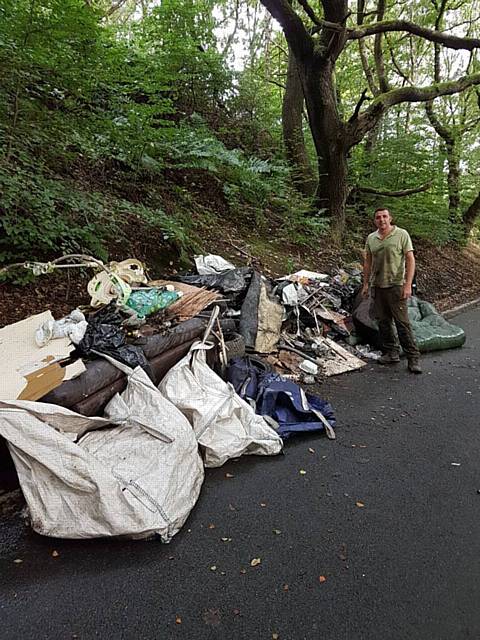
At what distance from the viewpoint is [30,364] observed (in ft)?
8.38

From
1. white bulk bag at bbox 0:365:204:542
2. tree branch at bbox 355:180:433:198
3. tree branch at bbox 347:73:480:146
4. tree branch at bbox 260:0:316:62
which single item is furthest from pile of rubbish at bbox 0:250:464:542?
tree branch at bbox 355:180:433:198

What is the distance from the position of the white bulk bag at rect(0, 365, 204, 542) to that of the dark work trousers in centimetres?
342

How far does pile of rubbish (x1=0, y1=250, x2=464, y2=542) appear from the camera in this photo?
198 cm

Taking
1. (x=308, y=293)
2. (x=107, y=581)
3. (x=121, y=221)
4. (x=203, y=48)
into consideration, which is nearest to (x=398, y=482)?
(x=107, y=581)

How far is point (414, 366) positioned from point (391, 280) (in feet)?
3.41

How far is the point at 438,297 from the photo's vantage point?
359 inches

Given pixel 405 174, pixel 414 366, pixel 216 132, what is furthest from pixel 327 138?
pixel 414 366

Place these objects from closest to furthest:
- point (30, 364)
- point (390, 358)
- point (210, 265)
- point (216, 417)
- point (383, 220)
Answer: point (30, 364), point (216, 417), point (383, 220), point (390, 358), point (210, 265)

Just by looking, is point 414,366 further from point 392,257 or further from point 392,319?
point 392,257

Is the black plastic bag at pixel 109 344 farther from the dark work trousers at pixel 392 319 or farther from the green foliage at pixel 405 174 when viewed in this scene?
the green foliage at pixel 405 174

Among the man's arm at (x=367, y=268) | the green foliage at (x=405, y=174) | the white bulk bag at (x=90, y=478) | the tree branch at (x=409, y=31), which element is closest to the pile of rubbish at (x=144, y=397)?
the white bulk bag at (x=90, y=478)

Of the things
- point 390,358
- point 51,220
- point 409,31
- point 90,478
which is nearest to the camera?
point 90,478

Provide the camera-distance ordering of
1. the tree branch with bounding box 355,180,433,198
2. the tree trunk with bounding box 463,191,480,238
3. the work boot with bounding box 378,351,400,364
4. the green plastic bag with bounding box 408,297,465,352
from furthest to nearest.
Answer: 1. the tree trunk with bounding box 463,191,480,238
2. the tree branch with bounding box 355,180,433,198
3. the green plastic bag with bounding box 408,297,465,352
4. the work boot with bounding box 378,351,400,364

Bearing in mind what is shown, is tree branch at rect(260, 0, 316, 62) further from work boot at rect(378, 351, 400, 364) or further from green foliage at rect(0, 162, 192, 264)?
work boot at rect(378, 351, 400, 364)
